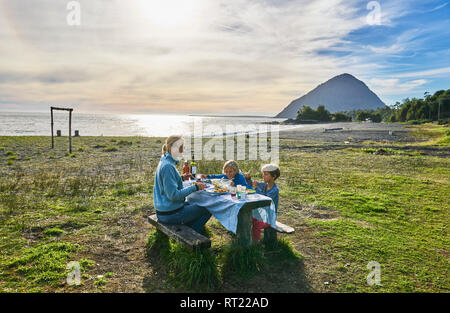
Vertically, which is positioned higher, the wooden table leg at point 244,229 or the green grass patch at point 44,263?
the wooden table leg at point 244,229

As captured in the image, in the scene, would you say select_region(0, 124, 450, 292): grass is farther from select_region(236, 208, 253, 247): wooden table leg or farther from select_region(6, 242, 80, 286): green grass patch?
select_region(236, 208, 253, 247): wooden table leg

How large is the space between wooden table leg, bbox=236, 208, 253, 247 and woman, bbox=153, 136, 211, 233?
2.49ft

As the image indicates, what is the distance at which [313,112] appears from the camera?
120 m

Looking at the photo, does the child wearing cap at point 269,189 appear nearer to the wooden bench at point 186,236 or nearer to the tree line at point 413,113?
the wooden bench at point 186,236

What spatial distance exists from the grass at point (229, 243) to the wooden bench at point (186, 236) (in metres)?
0.16

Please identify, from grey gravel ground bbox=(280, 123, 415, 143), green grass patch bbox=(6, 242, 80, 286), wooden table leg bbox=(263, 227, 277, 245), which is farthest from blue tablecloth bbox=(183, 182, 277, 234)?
grey gravel ground bbox=(280, 123, 415, 143)

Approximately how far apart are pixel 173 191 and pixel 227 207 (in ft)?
2.83

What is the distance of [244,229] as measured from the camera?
445cm

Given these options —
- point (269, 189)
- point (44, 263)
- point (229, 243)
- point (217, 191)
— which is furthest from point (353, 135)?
point (44, 263)

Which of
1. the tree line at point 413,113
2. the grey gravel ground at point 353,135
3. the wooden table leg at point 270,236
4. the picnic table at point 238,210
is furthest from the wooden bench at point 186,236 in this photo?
the tree line at point 413,113

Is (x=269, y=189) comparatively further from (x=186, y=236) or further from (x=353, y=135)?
(x=353, y=135)

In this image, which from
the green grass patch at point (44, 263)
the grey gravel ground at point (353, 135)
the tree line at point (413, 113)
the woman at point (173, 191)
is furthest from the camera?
the tree line at point (413, 113)

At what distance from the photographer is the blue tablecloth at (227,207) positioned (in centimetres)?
406

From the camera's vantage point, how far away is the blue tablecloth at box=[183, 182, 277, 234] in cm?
406
